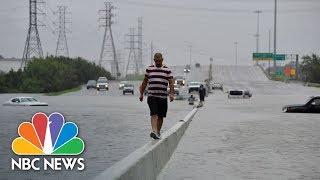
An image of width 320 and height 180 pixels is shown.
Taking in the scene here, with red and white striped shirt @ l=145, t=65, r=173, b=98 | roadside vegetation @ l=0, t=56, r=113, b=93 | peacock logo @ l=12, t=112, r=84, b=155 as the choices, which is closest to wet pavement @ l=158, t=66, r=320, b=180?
red and white striped shirt @ l=145, t=65, r=173, b=98

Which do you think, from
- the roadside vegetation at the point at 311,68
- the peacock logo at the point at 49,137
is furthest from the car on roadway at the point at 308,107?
the roadside vegetation at the point at 311,68

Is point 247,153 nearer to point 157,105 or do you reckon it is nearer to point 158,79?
point 157,105

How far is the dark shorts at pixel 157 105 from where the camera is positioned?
15.4m

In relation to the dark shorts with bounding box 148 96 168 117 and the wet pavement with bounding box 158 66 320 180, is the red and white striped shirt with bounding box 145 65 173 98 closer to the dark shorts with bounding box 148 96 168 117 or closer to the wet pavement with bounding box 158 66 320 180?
the dark shorts with bounding box 148 96 168 117

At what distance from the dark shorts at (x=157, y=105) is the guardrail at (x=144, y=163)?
0.59 meters

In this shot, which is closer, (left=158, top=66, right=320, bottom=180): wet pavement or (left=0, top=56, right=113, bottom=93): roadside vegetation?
(left=158, top=66, right=320, bottom=180): wet pavement

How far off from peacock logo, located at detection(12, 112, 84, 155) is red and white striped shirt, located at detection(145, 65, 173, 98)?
3.77 m

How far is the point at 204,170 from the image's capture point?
1424 centimetres

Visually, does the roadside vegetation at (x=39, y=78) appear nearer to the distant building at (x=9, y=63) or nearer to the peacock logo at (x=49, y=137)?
the distant building at (x=9, y=63)

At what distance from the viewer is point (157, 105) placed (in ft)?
51.0

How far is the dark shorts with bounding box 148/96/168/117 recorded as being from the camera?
15.4m

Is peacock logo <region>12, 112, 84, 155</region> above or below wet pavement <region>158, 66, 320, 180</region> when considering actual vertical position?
above

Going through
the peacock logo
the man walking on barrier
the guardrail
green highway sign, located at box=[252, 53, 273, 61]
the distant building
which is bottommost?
the guardrail

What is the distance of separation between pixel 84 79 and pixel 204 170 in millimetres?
134942
